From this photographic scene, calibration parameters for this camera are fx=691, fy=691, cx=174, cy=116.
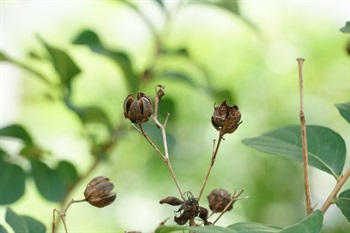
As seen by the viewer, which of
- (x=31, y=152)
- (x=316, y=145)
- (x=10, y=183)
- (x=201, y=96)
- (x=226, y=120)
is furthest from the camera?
(x=201, y=96)

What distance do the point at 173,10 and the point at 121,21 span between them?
2.02m

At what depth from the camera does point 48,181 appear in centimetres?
109

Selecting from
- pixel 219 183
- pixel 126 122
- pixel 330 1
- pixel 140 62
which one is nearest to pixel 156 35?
pixel 126 122

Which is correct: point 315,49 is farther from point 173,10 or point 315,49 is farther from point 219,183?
point 173,10

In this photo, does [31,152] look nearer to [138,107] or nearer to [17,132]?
[17,132]

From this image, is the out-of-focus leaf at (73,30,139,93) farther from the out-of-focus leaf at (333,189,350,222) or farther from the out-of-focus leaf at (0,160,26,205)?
the out-of-focus leaf at (333,189,350,222)

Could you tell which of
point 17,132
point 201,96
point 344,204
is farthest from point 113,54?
point 201,96

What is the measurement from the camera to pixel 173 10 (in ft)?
4.51

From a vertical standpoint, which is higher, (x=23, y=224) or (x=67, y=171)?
(x=67, y=171)

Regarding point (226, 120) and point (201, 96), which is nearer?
point (226, 120)

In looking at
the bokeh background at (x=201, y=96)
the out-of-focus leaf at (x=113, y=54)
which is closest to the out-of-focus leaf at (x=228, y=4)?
the out-of-focus leaf at (x=113, y=54)

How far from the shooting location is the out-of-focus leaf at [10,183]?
1.00m

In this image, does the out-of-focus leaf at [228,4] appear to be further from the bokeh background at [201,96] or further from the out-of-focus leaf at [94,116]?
the bokeh background at [201,96]

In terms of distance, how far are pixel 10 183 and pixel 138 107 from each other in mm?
453
